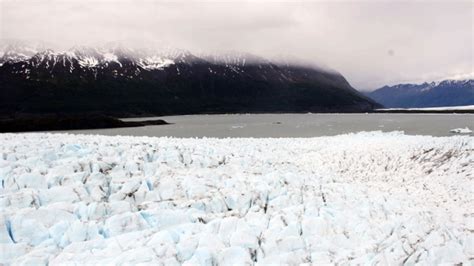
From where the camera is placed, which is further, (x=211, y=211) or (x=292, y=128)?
(x=292, y=128)

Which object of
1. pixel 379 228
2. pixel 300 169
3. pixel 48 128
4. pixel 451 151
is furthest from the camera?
pixel 48 128

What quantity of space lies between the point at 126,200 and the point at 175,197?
1385 mm

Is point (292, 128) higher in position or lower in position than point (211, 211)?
higher

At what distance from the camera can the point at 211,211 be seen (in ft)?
34.4

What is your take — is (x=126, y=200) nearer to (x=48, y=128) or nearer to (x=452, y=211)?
(x=452, y=211)

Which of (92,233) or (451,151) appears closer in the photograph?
(92,233)

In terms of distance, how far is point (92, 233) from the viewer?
8.80 metres

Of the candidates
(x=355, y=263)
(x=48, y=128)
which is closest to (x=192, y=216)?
(x=355, y=263)

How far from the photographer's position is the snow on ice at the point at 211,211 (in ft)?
25.9

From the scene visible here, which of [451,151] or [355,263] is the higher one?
[451,151]

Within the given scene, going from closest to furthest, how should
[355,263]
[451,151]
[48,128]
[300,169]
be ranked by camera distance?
[355,263], [300,169], [451,151], [48,128]

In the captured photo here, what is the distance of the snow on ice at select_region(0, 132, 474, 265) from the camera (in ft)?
25.9

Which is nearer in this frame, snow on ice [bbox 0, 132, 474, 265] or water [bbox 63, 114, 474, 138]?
snow on ice [bbox 0, 132, 474, 265]

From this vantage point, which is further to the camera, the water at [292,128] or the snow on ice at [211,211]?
the water at [292,128]
